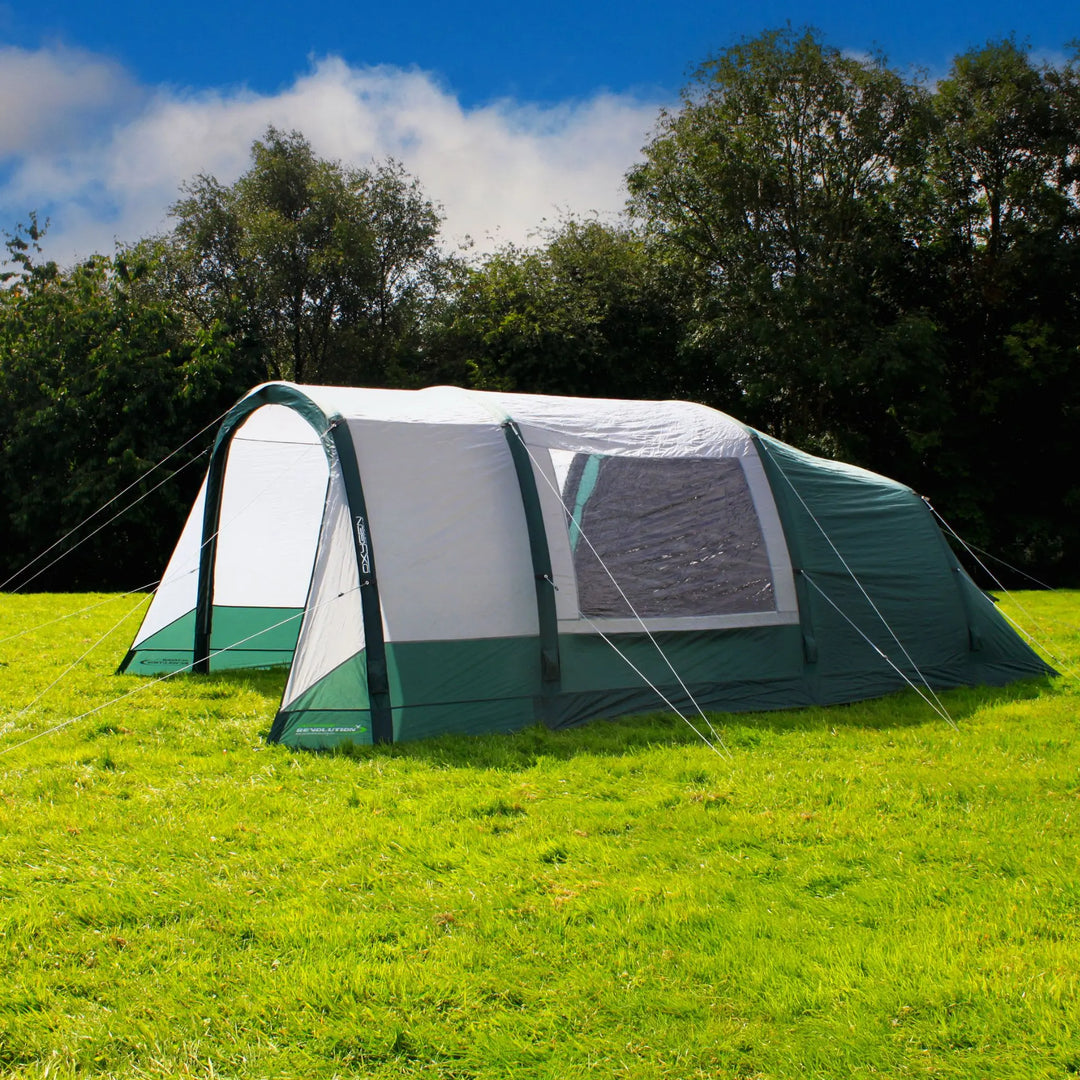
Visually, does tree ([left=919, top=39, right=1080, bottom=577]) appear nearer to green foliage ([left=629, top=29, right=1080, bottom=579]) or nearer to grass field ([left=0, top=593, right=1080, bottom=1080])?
green foliage ([left=629, top=29, right=1080, bottom=579])

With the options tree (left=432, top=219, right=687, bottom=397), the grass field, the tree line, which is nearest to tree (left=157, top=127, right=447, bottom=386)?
the tree line

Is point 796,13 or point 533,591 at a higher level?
point 796,13

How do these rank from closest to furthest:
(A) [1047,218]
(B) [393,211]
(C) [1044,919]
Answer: (C) [1044,919], (A) [1047,218], (B) [393,211]

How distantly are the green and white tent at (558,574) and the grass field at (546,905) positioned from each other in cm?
52

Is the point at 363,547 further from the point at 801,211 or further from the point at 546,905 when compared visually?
the point at 801,211

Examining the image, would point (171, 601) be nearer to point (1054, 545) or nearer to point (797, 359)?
point (797, 359)

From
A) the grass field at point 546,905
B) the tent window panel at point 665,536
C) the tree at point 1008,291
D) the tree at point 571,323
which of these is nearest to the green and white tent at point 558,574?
the tent window panel at point 665,536

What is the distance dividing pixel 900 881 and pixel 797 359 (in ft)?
54.1

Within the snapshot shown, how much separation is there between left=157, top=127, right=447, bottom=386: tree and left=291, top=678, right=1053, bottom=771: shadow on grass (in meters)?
17.5

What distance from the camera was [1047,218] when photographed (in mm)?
19172

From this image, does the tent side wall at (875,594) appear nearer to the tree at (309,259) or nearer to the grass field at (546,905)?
the grass field at (546,905)

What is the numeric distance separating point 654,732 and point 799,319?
48.3ft

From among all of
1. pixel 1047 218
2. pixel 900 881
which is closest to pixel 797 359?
pixel 1047 218

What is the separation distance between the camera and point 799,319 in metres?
19.1
